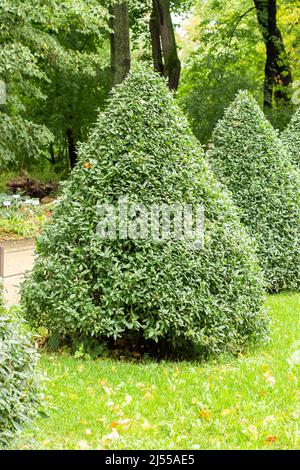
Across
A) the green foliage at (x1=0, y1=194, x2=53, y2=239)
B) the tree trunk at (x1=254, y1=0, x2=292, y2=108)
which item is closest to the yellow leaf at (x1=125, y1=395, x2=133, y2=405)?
the green foliage at (x1=0, y1=194, x2=53, y2=239)

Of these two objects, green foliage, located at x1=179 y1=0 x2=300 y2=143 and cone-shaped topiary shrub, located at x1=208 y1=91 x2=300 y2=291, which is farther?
green foliage, located at x1=179 y1=0 x2=300 y2=143

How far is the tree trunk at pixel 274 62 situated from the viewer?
2231 cm

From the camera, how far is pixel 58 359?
5887 millimetres

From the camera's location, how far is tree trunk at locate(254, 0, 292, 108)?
73.2 ft

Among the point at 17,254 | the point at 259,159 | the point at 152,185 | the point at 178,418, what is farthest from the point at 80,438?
the point at 17,254

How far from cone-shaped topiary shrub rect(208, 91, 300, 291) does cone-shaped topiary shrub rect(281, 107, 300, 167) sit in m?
2.64

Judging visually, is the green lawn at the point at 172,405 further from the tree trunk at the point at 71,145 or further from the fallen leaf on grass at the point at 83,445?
the tree trunk at the point at 71,145

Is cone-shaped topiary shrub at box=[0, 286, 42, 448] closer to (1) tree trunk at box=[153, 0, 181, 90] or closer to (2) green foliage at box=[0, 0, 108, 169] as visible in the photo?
(2) green foliage at box=[0, 0, 108, 169]

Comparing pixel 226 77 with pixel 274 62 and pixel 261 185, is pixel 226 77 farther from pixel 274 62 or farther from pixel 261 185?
pixel 261 185

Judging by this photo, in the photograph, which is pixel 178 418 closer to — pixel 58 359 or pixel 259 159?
pixel 58 359

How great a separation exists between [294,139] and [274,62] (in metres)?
11.4

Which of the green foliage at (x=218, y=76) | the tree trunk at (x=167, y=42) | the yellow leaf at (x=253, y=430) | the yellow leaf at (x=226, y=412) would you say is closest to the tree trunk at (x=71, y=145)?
the green foliage at (x=218, y=76)

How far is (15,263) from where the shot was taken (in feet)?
36.4

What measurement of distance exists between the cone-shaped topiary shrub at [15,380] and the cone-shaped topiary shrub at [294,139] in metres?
8.38
